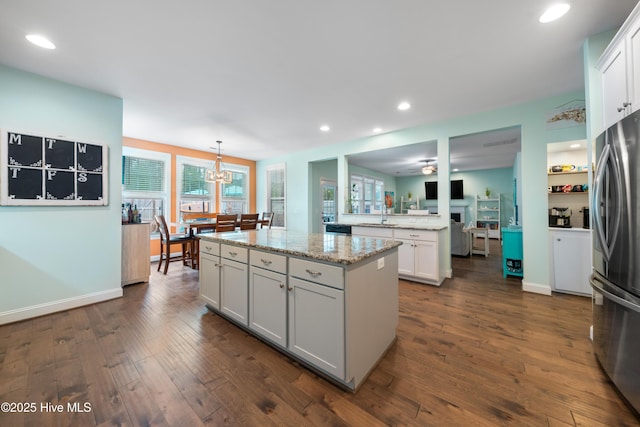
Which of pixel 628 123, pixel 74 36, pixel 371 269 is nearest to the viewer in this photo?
pixel 628 123

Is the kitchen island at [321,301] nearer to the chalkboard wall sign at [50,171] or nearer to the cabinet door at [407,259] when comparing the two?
the cabinet door at [407,259]

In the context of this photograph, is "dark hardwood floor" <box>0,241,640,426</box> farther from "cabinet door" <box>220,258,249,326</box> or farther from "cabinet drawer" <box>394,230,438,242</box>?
"cabinet drawer" <box>394,230,438,242</box>

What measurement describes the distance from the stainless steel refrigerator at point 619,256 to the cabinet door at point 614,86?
248 mm

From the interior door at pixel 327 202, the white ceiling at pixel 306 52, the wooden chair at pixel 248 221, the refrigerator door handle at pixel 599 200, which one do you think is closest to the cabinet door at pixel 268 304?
the white ceiling at pixel 306 52

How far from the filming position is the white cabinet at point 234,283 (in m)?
2.16

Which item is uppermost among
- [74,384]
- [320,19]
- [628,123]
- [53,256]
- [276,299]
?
[320,19]

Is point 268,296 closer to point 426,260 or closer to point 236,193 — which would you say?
point 426,260

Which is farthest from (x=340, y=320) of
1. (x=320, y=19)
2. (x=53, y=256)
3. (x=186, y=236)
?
(x=186, y=236)

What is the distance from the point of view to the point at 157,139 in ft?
16.4

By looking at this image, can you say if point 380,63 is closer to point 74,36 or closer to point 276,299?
point 276,299

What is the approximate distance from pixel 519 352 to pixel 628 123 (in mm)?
1748

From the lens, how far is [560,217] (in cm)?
329

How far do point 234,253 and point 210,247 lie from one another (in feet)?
1.63

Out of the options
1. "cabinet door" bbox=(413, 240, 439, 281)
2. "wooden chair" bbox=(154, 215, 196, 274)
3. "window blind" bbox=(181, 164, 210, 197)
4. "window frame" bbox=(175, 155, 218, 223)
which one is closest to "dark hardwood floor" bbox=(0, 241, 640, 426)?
"cabinet door" bbox=(413, 240, 439, 281)
